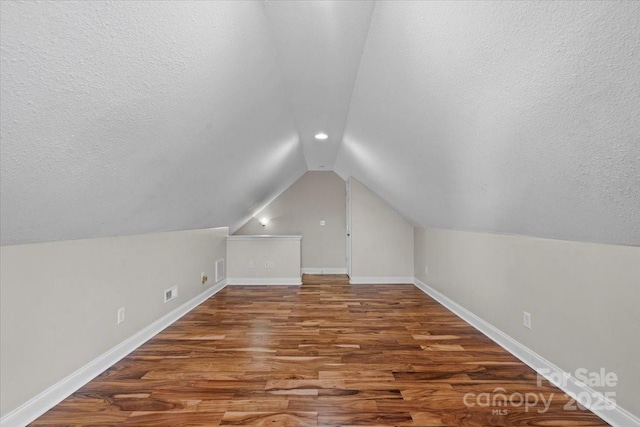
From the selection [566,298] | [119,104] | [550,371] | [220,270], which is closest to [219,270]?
[220,270]

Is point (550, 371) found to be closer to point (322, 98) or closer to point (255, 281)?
point (322, 98)

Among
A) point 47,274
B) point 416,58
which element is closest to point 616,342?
point 416,58

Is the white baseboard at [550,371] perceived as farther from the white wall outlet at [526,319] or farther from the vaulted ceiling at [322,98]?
the vaulted ceiling at [322,98]

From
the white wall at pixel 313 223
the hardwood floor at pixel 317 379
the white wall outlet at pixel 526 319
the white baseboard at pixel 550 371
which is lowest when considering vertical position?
the hardwood floor at pixel 317 379

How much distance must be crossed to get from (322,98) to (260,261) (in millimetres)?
3592

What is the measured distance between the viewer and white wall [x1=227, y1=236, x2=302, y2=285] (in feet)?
19.8

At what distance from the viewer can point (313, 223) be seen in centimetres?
733

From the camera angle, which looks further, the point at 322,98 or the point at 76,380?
the point at 322,98

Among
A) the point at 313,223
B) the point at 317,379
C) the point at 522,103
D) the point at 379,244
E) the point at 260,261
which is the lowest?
the point at 317,379

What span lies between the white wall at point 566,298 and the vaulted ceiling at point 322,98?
0.18 meters

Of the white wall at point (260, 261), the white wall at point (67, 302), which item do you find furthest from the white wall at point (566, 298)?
the white wall at point (67, 302)

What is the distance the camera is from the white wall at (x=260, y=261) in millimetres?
6035

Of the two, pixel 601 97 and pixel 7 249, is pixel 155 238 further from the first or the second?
pixel 601 97

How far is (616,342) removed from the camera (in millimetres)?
1891
